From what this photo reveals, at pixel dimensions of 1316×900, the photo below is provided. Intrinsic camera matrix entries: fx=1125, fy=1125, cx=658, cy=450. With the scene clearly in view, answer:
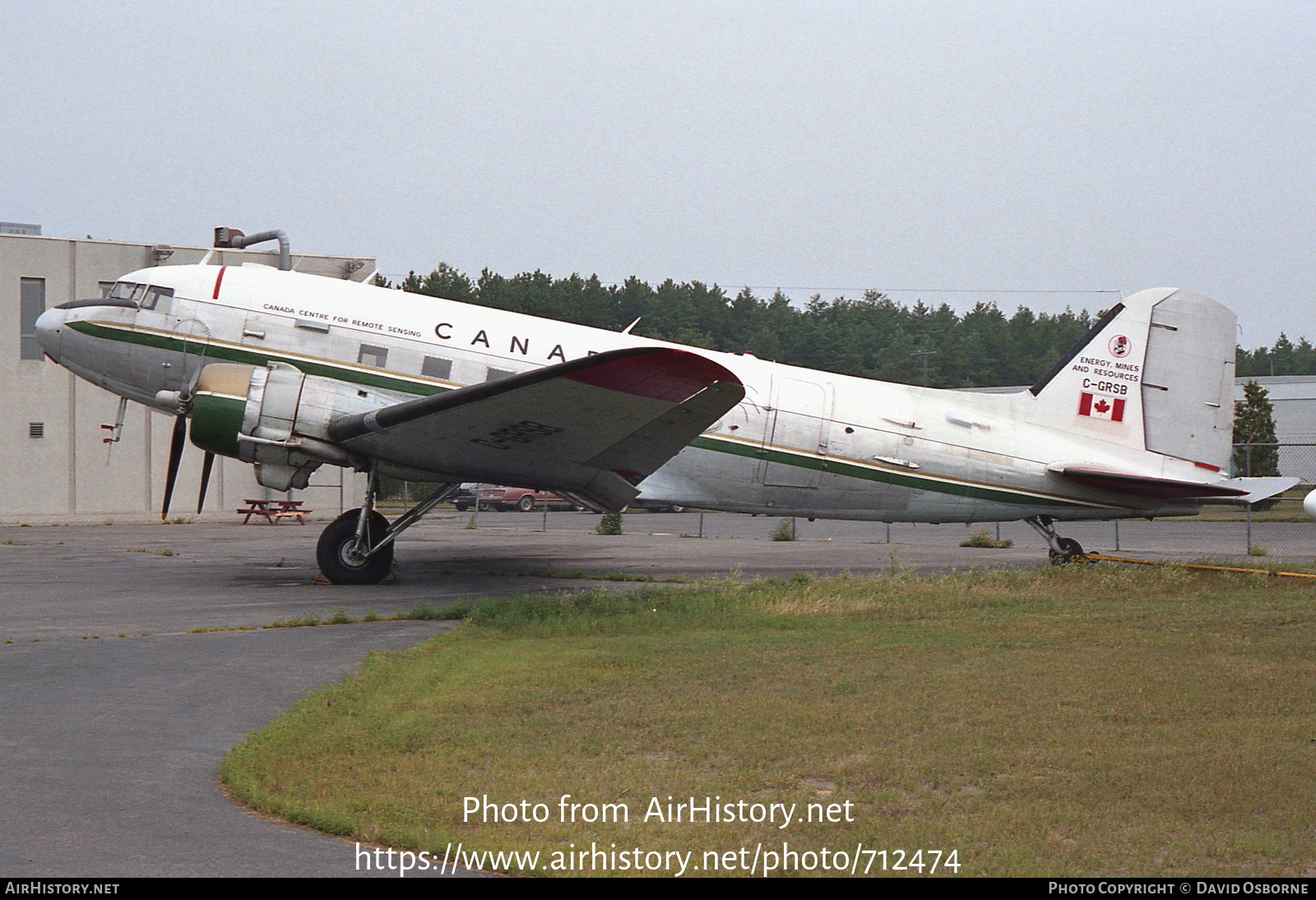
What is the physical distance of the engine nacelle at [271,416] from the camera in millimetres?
15125

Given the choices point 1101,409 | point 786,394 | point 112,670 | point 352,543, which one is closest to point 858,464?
point 786,394

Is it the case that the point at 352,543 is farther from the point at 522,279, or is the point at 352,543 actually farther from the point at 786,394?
the point at 522,279

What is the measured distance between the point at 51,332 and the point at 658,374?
9.66 metres

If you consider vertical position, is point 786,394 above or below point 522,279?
below

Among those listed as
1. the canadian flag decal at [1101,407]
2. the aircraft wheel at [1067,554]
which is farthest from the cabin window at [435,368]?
the canadian flag decal at [1101,407]

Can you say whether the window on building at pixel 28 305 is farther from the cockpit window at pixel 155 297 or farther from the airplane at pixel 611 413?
the cockpit window at pixel 155 297

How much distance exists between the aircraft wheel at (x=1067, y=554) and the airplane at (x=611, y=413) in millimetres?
41

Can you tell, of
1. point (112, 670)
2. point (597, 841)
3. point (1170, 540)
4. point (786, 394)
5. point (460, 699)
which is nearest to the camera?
point (597, 841)

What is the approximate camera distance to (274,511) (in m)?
32.4

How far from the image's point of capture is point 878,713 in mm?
7680

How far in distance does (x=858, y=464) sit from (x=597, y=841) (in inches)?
496

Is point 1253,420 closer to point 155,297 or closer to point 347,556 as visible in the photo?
point 347,556

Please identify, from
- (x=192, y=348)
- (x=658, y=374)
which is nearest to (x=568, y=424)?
(x=658, y=374)

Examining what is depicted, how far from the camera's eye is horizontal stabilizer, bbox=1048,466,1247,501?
17.1 meters
